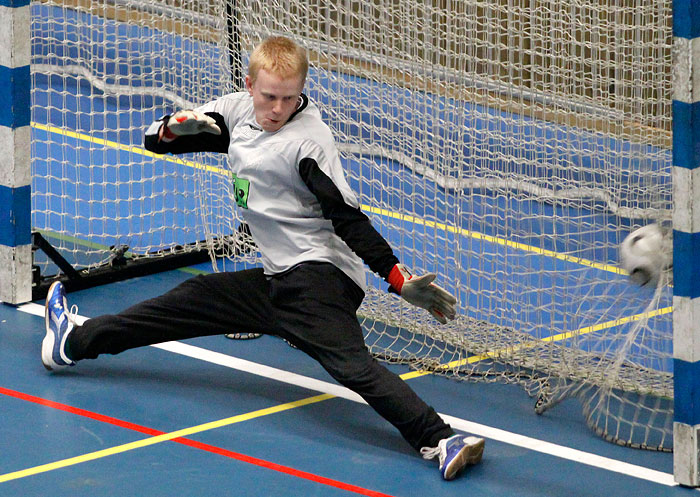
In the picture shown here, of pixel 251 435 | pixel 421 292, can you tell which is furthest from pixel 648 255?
pixel 251 435

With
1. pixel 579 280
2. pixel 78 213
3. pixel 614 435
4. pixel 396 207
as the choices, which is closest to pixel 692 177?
pixel 614 435

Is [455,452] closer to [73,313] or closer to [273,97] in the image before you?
[273,97]

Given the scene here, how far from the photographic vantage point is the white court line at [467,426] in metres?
4.04

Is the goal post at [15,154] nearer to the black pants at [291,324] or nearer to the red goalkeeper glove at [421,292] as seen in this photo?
the black pants at [291,324]

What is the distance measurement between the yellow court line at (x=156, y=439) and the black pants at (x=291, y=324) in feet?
1.02

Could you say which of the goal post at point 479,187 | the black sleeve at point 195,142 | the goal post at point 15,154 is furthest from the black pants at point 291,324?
the goal post at point 15,154

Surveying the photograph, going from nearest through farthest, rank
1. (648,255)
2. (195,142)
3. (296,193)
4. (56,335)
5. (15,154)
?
1. (648,255)
2. (296,193)
3. (195,142)
4. (56,335)
5. (15,154)

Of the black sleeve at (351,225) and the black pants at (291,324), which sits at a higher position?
the black sleeve at (351,225)

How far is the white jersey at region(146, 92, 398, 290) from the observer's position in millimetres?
4176

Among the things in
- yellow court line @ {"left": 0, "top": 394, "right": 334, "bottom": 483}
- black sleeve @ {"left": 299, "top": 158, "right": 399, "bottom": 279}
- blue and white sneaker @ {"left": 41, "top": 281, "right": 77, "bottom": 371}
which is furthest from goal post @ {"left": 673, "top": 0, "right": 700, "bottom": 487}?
blue and white sneaker @ {"left": 41, "top": 281, "right": 77, "bottom": 371}

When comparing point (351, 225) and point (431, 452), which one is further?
point (351, 225)

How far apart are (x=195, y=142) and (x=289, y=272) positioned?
0.68m

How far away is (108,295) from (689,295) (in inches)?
123

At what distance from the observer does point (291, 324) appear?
4.37 metres
